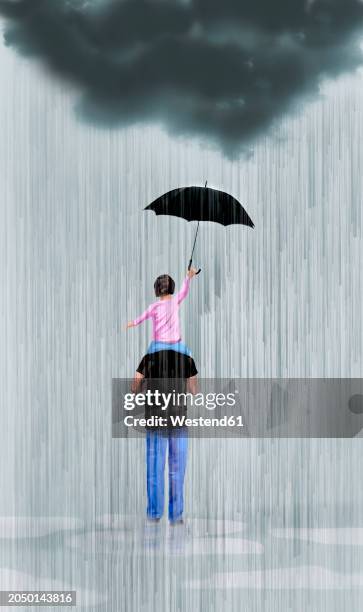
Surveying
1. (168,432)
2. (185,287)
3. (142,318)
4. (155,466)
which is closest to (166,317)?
(142,318)

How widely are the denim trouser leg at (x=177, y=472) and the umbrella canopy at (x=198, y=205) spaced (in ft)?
6.40

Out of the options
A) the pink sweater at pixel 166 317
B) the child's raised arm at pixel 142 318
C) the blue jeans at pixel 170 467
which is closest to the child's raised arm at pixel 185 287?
the pink sweater at pixel 166 317

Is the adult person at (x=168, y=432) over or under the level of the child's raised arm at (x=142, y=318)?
under

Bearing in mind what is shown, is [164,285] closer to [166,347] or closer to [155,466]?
[166,347]

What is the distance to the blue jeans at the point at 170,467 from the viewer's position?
705 centimetres

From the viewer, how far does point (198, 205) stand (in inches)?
285

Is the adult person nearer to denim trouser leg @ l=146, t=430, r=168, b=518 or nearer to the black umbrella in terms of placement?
denim trouser leg @ l=146, t=430, r=168, b=518

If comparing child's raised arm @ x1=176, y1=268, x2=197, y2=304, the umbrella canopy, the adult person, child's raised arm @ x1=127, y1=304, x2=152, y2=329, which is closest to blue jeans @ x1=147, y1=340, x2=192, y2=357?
the adult person

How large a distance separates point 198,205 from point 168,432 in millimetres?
2025

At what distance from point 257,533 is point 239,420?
1033 mm

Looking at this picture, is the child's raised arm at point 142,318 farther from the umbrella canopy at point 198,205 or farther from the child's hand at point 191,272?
the umbrella canopy at point 198,205

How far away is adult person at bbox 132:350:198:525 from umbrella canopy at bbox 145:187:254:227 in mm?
1256

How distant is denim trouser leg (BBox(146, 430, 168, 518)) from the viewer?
7.07 metres

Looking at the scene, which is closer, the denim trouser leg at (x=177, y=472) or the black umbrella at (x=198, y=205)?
the denim trouser leg at (x=177, y=472)
